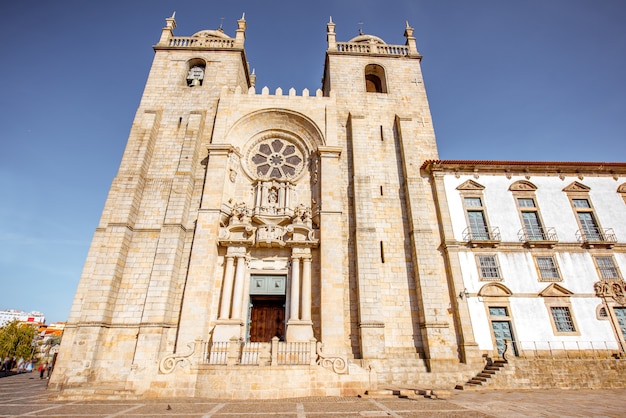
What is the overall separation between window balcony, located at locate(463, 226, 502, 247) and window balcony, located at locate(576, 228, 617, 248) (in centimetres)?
425

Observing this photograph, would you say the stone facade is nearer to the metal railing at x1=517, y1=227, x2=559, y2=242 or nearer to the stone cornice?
the stone cornice

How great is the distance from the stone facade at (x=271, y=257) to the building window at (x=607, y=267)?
6.81 m

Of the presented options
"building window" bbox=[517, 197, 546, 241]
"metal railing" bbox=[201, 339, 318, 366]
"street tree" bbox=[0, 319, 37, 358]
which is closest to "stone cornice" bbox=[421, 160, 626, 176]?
"building window" bbox=[517, 197, 546, 241]

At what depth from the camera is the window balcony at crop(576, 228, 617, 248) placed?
1515 cm

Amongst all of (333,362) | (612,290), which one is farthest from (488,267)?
(333,362)

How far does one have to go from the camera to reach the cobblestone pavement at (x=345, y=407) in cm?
700

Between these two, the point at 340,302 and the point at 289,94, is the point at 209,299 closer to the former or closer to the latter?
the point at 340,302

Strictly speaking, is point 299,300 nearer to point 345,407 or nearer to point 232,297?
point 232,297

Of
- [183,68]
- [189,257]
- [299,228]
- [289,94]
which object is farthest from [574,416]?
[183,68]

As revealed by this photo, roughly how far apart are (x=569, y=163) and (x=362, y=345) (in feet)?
50.9

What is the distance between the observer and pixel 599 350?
13320 millimetres

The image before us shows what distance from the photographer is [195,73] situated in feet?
67.6

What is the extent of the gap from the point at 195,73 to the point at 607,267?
2605 cm

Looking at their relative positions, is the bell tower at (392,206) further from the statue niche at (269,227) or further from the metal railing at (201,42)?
the metal railing at (201,42)
